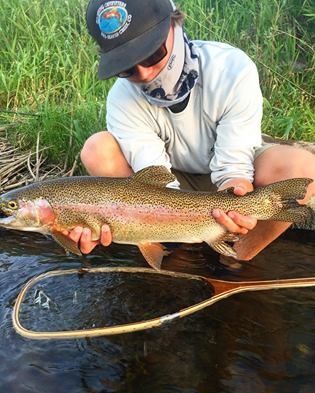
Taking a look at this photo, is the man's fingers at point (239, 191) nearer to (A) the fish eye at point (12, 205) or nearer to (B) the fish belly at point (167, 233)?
(B) the fish belly at point (167, 233)

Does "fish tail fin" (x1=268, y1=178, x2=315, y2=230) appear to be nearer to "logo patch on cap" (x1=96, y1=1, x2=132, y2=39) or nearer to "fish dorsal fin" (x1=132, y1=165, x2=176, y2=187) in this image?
"fish dorsal fin" (x1=132, y1=165, x2=176, y2=187)

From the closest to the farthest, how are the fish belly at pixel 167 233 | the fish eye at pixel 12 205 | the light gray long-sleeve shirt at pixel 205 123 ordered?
the fish eye at pixel 12 205 → the fish belly at pixel 167 233 → the light gray long-sleeve shirt at pixel 205 123

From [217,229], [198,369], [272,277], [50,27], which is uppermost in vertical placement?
[50,27]

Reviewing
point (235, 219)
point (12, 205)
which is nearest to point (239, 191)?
point (235, 219)

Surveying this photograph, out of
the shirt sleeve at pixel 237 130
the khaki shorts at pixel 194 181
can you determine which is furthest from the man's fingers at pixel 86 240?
the khaki shorts at pixel 194 181

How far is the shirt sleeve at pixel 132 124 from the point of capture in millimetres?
2912

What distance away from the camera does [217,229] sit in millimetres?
2512

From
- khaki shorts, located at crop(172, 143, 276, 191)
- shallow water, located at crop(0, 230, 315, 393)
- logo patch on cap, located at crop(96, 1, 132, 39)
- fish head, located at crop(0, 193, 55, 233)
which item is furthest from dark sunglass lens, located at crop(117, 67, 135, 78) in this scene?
shallow water, located at crop(0, 230, 315, 393)

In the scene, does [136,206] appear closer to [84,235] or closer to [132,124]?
[84,235]

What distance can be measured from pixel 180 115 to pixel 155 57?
0.43 meters

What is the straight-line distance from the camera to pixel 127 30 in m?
2.44

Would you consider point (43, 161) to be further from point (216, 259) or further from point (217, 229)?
point (217, 229)

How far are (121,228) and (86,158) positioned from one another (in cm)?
67

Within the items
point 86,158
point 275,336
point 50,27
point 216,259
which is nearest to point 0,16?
point 50,27
